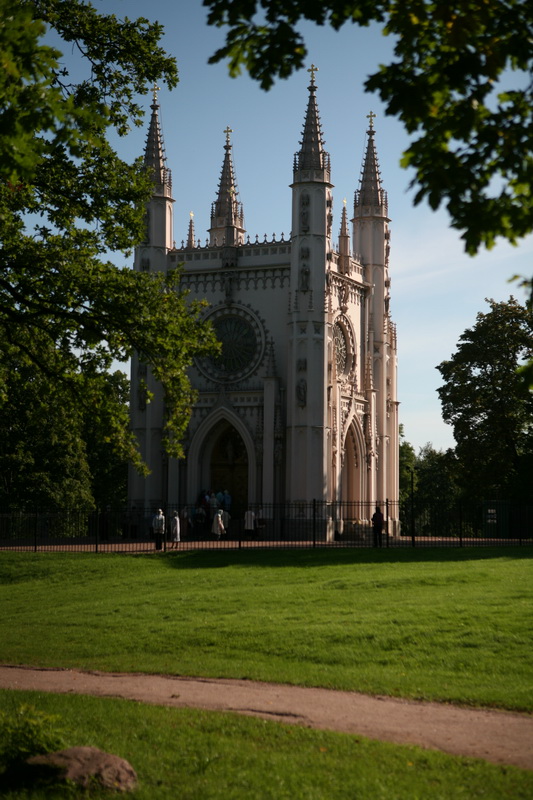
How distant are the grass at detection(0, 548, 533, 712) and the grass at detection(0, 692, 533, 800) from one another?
3076 mm

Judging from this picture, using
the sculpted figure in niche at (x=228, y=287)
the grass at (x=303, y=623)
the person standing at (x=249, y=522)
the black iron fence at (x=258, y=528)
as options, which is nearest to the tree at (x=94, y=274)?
the grass at (x=303, y=623)

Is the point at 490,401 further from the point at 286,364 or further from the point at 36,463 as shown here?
the point at 36,463

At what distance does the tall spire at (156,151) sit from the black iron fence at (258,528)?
1627 centimetres

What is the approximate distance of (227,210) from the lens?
61844mm

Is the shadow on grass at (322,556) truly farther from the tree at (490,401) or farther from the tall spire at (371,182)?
the tall spire at (371,182)

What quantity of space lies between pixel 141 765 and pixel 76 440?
50.9 metres

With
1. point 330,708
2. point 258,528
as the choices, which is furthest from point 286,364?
point 330,708

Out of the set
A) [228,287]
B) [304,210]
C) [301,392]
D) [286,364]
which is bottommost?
[301,392]

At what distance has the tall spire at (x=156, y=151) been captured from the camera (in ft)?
177

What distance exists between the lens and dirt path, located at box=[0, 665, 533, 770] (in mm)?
11656

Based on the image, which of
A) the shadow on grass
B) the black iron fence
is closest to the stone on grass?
the shadow on grass

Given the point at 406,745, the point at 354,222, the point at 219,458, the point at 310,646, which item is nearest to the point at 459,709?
the point at 406,745

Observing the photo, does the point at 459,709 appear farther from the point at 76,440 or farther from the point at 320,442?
the point at 76,440

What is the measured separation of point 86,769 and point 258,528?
37060mm
